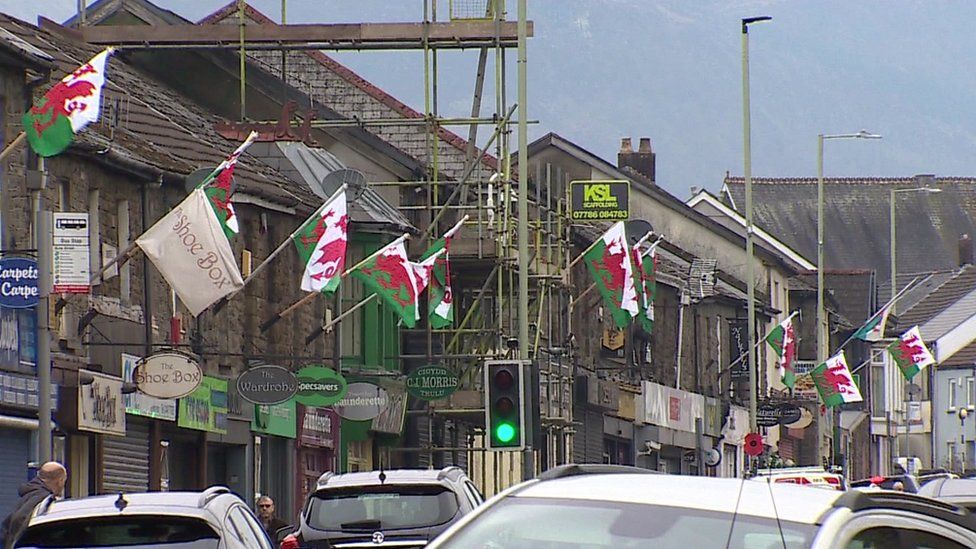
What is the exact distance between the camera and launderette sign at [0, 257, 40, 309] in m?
20.9

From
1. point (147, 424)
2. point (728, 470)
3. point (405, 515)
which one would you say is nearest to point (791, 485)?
point (405, 515)

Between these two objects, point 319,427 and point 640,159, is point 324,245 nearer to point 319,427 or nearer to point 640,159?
point 319,427

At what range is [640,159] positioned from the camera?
74938 millimetres

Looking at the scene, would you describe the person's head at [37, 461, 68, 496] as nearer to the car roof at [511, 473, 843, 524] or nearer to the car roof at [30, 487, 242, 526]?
the car roof at [30, 487, 242, 526]

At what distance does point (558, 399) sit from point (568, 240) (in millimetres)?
3607

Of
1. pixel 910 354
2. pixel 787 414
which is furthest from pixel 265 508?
pixel 910 354

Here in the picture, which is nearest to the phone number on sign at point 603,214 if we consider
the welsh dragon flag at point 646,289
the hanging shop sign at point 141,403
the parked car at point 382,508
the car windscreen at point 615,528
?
the welsh dragon flag at point 646,289

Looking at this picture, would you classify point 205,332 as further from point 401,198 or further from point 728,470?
point 728,470

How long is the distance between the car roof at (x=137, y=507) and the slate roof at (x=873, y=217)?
9427 centimetres

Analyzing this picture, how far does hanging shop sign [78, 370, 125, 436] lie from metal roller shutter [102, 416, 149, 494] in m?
0.36

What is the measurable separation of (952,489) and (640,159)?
57.1 metres

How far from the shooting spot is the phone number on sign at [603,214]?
163 ft

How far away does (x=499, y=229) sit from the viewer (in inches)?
1593

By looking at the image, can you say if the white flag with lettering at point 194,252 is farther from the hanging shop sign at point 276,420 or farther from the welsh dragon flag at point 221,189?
the hanging shop sign at point 276,420
